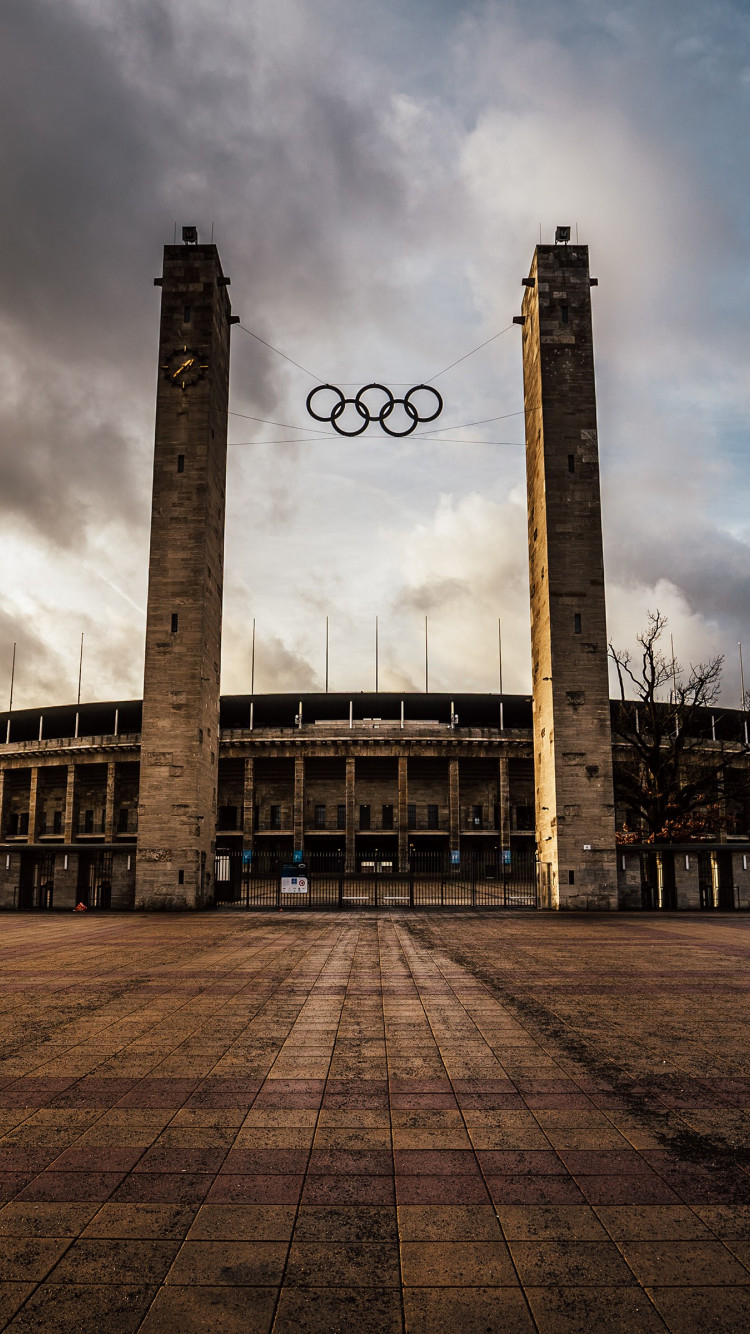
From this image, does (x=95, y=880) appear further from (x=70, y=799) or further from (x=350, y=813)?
(x=70, y=799)

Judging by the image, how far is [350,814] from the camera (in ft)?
211

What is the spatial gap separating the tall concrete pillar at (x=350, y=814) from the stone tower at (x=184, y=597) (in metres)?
27.0

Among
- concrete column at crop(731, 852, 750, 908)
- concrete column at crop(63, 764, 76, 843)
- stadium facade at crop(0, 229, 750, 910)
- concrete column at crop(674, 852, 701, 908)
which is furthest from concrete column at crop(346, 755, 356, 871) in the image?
concrete column at crop(731, 852, 750, 908)

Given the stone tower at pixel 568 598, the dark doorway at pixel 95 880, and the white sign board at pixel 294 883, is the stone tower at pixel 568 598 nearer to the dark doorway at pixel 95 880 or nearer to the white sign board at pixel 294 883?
the white sign board at pixel 294 883

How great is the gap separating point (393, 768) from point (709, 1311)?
6366 centimetres

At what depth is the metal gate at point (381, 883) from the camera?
3625cm

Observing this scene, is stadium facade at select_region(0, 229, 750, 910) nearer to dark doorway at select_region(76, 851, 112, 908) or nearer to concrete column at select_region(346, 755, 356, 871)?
dark doorway at select_region(76, 851, 112, 908)

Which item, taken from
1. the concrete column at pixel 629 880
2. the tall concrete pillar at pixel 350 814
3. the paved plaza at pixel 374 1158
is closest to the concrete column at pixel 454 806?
the tall concrete pillar at pixel 350 814

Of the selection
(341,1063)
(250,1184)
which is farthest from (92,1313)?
(341,1063)

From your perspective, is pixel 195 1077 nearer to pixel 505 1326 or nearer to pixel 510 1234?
pixel 510 1234

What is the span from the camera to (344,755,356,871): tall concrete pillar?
6341cm

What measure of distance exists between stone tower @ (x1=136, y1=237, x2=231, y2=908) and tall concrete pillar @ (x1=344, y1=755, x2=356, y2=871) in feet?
88.6

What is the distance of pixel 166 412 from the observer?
37.7 m

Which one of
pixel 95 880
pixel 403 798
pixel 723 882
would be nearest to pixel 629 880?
pixel 723 882
